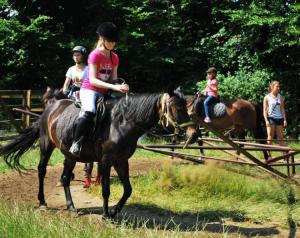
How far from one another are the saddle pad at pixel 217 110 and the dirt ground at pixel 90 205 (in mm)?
3036

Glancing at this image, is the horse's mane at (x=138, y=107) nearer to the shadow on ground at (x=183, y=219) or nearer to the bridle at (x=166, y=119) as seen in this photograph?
the bridle at (x=166, y=119)

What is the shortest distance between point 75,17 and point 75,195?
44.8ft

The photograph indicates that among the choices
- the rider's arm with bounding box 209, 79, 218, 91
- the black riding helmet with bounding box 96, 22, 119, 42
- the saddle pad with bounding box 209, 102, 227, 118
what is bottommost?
the saddle pad with bounding box 209, 102, 227, 118

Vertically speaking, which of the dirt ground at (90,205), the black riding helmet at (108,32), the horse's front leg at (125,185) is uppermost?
the black riding helmet at (108,32)

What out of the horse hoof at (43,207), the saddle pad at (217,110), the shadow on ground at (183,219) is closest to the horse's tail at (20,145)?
the horse hoof at (43,207)

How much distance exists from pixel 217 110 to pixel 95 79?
7.77 meters

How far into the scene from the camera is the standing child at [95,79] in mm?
6160

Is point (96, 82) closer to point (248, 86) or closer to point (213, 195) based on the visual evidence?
point (213, 195)

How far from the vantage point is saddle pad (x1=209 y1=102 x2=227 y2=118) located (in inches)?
529

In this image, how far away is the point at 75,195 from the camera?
809cm

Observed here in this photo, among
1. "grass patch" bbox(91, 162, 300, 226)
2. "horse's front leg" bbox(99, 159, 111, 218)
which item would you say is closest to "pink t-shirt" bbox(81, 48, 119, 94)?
"horse's front leg" bbox(99, 159, 111, 218)

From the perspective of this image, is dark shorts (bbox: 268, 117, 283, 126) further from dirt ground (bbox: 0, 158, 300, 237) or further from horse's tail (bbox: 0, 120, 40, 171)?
horse's tail (bbox: 0, 120, 40, 171)

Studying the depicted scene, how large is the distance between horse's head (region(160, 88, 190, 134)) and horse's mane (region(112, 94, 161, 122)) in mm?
226

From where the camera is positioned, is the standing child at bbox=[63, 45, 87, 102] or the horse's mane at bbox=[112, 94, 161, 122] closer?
the horse's mane at bbox=[112, 94, 161, 122]
